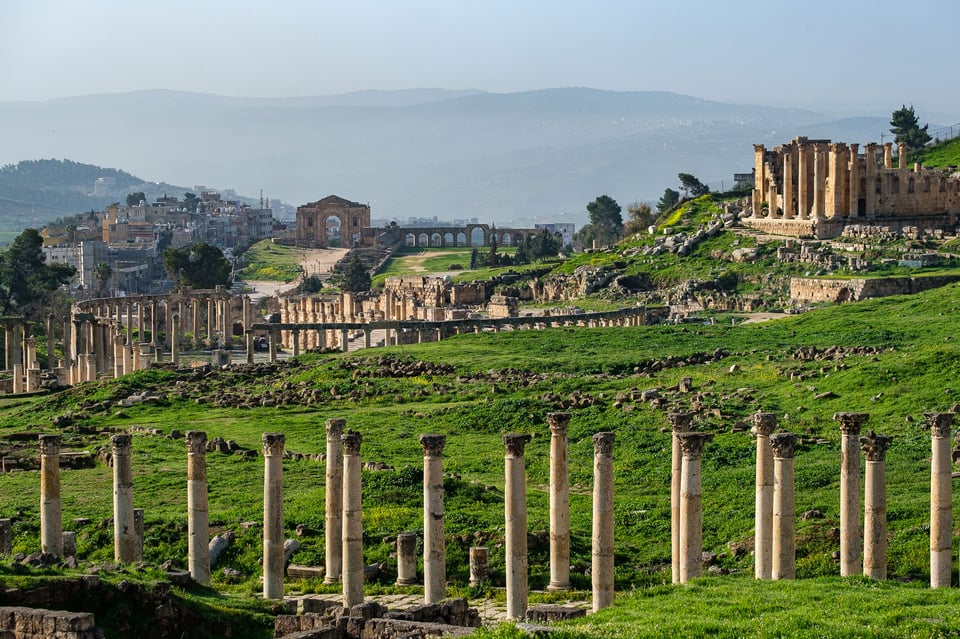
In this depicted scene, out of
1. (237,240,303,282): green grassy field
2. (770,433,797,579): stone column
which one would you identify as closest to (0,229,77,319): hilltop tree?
(237,240,303,282): green grassy field

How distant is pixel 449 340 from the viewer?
86875mm

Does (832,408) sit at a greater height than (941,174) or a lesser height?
lesser

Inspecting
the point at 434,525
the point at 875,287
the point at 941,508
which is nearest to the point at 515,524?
the point at 434,525

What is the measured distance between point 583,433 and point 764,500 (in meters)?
21.6

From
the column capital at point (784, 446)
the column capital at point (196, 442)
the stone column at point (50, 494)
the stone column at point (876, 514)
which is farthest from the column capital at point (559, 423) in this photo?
the stone column at point (50, 494)

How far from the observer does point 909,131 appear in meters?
147

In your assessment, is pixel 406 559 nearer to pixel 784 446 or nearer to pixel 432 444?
pixel 432 444

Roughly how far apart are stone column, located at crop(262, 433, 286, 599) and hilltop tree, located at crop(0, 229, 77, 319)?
87253 millimetres

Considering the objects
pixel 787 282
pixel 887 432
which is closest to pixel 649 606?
pixel 887 432

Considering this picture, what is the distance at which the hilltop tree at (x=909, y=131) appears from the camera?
144 m

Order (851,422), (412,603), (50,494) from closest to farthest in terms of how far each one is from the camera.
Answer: (851,422) → (412,603) → (50,494)

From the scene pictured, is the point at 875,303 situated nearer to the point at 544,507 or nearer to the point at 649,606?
the point at 544,507

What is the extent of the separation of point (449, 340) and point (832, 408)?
37.1 m

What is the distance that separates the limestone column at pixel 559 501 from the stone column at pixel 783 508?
391cm
